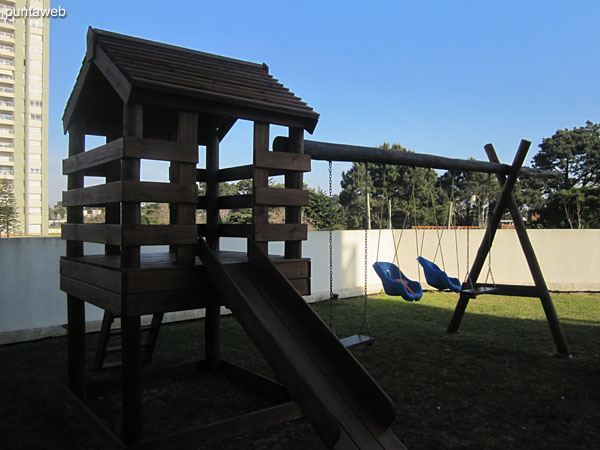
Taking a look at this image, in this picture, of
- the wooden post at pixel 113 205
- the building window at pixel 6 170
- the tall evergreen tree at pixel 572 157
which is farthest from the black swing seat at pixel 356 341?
the building window at pixel 6 170

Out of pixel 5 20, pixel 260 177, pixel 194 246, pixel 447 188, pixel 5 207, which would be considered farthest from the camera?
pixel 5 20

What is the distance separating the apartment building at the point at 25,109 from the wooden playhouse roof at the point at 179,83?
46.4m

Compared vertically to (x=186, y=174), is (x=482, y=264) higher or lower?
lower

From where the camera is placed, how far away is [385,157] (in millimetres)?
5723

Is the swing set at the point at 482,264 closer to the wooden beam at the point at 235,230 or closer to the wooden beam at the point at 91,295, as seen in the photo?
the wooden beam at the point at 235,230

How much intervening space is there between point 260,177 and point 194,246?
0.74 m

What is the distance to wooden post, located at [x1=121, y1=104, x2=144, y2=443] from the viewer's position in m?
3.09

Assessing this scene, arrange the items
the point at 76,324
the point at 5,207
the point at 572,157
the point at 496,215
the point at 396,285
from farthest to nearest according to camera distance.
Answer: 1. the point at 572,157
2. the point at 5,207
3. the point at 496,215
4. the point at 396,285
5. the point at 76,324

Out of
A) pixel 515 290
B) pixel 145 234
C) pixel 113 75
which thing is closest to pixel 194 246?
pixel 145 234

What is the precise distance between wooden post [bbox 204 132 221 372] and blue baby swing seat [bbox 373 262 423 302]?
272cm

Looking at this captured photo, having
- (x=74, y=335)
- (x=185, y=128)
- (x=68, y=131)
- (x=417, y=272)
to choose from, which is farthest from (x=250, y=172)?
(x=417, y=272)

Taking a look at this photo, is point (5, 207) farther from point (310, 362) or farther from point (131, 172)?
point (310, 362)

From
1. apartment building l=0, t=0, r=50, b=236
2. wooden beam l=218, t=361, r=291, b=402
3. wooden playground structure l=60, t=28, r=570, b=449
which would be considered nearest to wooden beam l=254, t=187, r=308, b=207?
wooden playground structure l=60, t=28, r=570, b=449

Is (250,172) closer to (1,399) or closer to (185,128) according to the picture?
(185,128)
